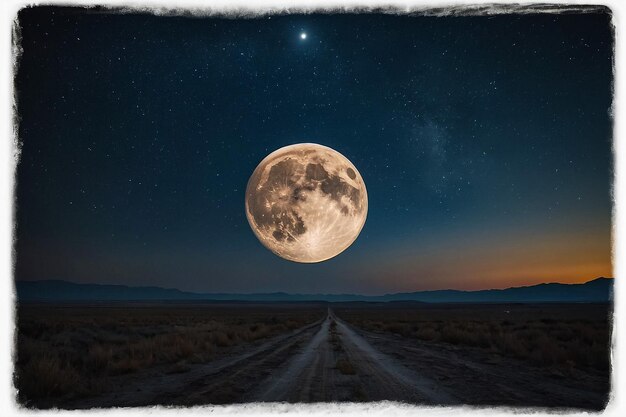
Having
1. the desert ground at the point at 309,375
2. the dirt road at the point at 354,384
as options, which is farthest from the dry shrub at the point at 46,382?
the dirt road at the point at 354,384

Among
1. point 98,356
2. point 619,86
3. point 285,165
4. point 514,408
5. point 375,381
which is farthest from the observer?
point 285,165

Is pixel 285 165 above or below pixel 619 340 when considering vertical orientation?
above

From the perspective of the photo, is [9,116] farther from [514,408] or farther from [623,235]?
[623,235]

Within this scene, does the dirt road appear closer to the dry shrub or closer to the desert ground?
the desert ground

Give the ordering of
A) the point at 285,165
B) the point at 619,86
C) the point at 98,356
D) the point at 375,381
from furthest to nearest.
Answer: the point at 285,165, the point at 98,356, the point at 375,381, the point at 619,86

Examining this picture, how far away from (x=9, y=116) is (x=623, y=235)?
10.7m

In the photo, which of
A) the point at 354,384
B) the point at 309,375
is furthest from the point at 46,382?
the point at 354,384

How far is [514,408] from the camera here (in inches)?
247

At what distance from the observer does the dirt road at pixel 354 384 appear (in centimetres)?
Result: 750

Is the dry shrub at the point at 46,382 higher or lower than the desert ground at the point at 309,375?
higher

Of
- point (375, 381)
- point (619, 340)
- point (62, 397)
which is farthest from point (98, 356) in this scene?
point (619, 340)

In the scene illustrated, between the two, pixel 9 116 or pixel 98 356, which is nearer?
pixel 9 116

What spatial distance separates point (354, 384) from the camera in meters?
8.66

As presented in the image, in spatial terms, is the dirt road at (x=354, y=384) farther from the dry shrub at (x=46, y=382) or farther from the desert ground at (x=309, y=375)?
the dry shrub at (x=46, y=382)
